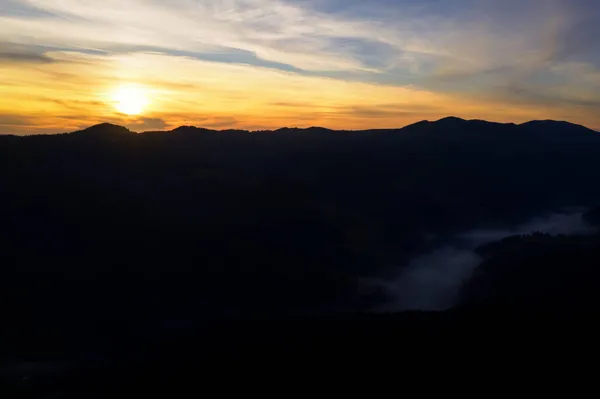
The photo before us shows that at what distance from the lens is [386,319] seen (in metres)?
148

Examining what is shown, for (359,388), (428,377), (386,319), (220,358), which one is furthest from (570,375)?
(220,358)

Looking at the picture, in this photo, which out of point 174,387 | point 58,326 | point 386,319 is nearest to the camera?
point 174,387

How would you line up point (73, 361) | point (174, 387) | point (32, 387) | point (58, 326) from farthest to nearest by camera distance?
point (58, 326) → point (73, 361) → point (32, 387) → point (174, 387)

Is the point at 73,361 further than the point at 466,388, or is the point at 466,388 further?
the point at 73,361

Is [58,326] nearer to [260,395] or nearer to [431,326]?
[260,395]

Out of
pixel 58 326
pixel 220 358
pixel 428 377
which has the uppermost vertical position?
pixel 428 377

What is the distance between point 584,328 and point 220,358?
88082 millimetres

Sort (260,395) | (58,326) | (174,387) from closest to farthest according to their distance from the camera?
(260,395)
(174,387)
(58,326)

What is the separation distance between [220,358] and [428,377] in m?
56.3

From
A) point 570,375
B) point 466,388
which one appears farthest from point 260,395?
point 570,375

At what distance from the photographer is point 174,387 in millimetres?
117625

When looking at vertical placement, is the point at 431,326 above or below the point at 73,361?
above

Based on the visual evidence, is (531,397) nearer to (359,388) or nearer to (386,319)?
(359,388)

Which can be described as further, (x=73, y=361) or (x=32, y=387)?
→ (x=73, y=361)
